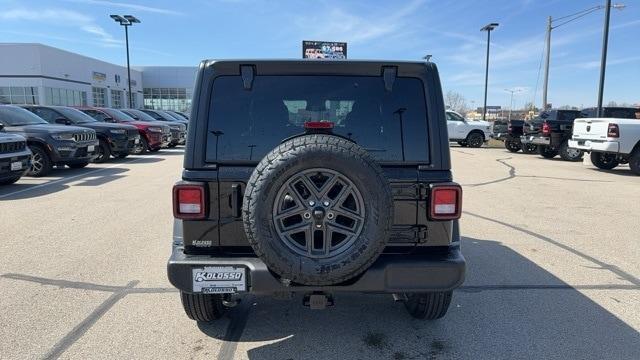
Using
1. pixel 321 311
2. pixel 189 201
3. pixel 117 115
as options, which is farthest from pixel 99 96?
pixel 189 201

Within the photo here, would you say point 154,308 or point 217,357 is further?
point 154,308

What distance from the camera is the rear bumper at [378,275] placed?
2865 mm

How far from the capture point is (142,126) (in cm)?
1788

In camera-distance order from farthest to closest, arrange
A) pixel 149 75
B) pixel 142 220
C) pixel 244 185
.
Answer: pixel 149 75 → pixel 142 220 → pixel 244 185

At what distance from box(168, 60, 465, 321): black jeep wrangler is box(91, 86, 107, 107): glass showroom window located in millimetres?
60333

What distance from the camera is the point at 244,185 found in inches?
117

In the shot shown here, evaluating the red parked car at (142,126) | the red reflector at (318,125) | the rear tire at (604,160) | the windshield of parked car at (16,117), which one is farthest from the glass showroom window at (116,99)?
the red reflector at (318,125)

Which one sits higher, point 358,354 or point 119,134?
point 119,134

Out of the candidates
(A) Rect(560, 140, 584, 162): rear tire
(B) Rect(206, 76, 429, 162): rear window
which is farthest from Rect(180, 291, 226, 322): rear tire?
(A) Rect(560, 140, 584, 162): rear tire

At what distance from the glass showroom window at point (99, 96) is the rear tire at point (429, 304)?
199 ft

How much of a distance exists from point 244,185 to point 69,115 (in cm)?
1340

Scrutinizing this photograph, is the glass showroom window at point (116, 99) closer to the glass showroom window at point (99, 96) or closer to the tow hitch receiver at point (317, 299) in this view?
the glass showroom window at point (99, 96)

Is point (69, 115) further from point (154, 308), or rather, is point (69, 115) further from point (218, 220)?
point (218, 220)

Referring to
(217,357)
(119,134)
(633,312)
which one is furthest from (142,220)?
(119,134)
